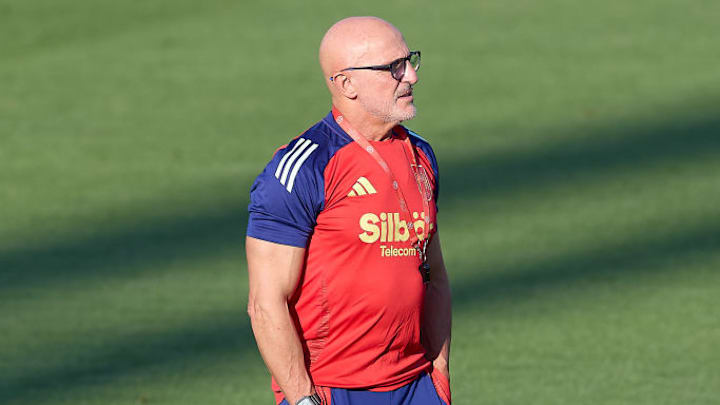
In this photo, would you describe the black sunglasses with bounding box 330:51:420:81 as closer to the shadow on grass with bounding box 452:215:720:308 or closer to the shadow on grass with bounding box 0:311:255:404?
the shadow on grass with bounding box 0:311:255:404

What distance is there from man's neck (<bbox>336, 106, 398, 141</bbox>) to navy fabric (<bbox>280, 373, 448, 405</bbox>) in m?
0.73

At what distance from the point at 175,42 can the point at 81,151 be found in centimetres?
346

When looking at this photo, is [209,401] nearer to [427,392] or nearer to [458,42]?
[427,392]

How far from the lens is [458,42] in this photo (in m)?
13.4

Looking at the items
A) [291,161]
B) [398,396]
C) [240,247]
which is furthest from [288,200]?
[240,247]

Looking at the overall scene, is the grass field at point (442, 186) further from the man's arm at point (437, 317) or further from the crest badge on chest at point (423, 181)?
the crest badge on chest at point (423, 181)

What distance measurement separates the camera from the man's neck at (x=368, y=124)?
3551mm

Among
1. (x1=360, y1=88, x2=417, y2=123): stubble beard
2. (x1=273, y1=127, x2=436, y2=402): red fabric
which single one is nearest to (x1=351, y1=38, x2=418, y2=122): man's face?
(x1=360, y1=88, x2=417, y2=123): stubble beard

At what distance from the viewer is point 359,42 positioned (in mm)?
3486

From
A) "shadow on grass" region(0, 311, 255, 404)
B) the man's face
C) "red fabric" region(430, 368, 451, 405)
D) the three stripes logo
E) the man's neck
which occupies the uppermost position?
the man's face

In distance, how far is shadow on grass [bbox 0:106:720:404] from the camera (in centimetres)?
649

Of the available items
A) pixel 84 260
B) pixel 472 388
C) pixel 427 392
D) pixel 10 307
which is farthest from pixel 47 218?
pixel 427 392

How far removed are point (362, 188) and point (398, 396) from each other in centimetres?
63

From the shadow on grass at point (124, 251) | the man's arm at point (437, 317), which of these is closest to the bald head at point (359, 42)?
the man's arm at point (437, 317)
